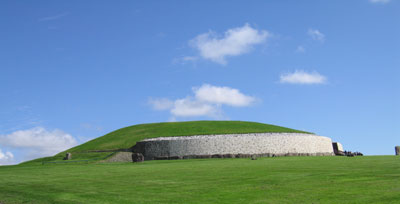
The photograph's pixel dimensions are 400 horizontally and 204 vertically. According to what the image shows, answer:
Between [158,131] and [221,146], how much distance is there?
14798 mm

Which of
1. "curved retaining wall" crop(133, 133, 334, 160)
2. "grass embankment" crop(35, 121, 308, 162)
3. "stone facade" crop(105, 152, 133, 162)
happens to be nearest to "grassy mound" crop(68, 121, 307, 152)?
"grass embankment" crop(35, 121, 308, 162)

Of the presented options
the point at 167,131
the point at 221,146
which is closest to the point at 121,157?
the point at 167,131

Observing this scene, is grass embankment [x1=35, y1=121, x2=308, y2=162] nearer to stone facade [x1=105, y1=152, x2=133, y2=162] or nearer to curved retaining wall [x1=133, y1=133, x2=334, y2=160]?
stone facade [x1=105, y1=152, x2=133, y2=162]

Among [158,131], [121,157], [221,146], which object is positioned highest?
[158,131]

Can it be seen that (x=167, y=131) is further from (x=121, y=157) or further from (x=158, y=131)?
(x=121, y=157)

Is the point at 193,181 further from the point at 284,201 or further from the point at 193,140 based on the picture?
the point at 193,140

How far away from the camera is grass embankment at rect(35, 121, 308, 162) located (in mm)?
59750

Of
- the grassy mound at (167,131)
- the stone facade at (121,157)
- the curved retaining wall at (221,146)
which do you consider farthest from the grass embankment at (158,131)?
the curved retaining wall at (221,146)

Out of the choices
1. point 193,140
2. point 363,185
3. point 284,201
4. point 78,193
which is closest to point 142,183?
point 78,193

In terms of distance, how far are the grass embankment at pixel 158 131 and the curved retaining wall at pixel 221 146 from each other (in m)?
3.33

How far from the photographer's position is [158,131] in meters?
65.6

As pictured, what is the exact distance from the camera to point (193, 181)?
18.0 m

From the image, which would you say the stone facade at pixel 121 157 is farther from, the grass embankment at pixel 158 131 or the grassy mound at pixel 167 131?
the grassy mound at pixel 167 131

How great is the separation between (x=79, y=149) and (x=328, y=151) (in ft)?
142
